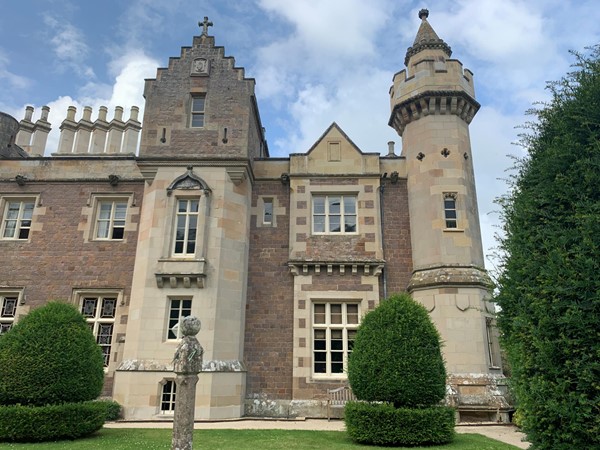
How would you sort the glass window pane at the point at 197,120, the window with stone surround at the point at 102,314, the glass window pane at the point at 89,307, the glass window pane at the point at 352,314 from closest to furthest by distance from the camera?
the glass window pane at the point at 352,314
the window with stone surround at the point at 102,314
the glass window pane at the point at 89,307
the glass window pane at the point at 197,120

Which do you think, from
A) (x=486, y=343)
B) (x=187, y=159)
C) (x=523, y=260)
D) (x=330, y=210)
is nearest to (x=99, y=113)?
(x=187, y=159)

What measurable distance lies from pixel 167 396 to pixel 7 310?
24.6ft

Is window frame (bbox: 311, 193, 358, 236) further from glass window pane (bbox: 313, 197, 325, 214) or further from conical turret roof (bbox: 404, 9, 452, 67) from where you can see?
conical turret roof (bbox: 404, 9, 452, 67)

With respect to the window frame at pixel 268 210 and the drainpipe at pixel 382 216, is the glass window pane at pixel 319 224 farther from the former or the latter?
the drainpipe at pixel 382 216

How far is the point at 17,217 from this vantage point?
1783 cm

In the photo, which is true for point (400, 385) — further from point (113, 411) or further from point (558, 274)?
point (113, 411)

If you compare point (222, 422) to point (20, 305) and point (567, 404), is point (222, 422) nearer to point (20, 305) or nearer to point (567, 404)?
point (20, 305)

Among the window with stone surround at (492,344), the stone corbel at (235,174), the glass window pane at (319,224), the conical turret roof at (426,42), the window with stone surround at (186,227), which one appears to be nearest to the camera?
the window with stone surround at (492,344)

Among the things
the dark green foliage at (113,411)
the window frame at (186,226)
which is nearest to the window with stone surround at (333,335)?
the window frame at (186,226)

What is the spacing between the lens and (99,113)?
82.8 ft

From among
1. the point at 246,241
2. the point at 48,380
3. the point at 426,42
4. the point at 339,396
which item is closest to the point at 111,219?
the point at 246,241

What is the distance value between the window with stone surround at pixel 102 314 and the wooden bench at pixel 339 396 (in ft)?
26.1

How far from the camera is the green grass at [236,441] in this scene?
897cm

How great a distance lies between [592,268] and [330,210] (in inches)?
488
